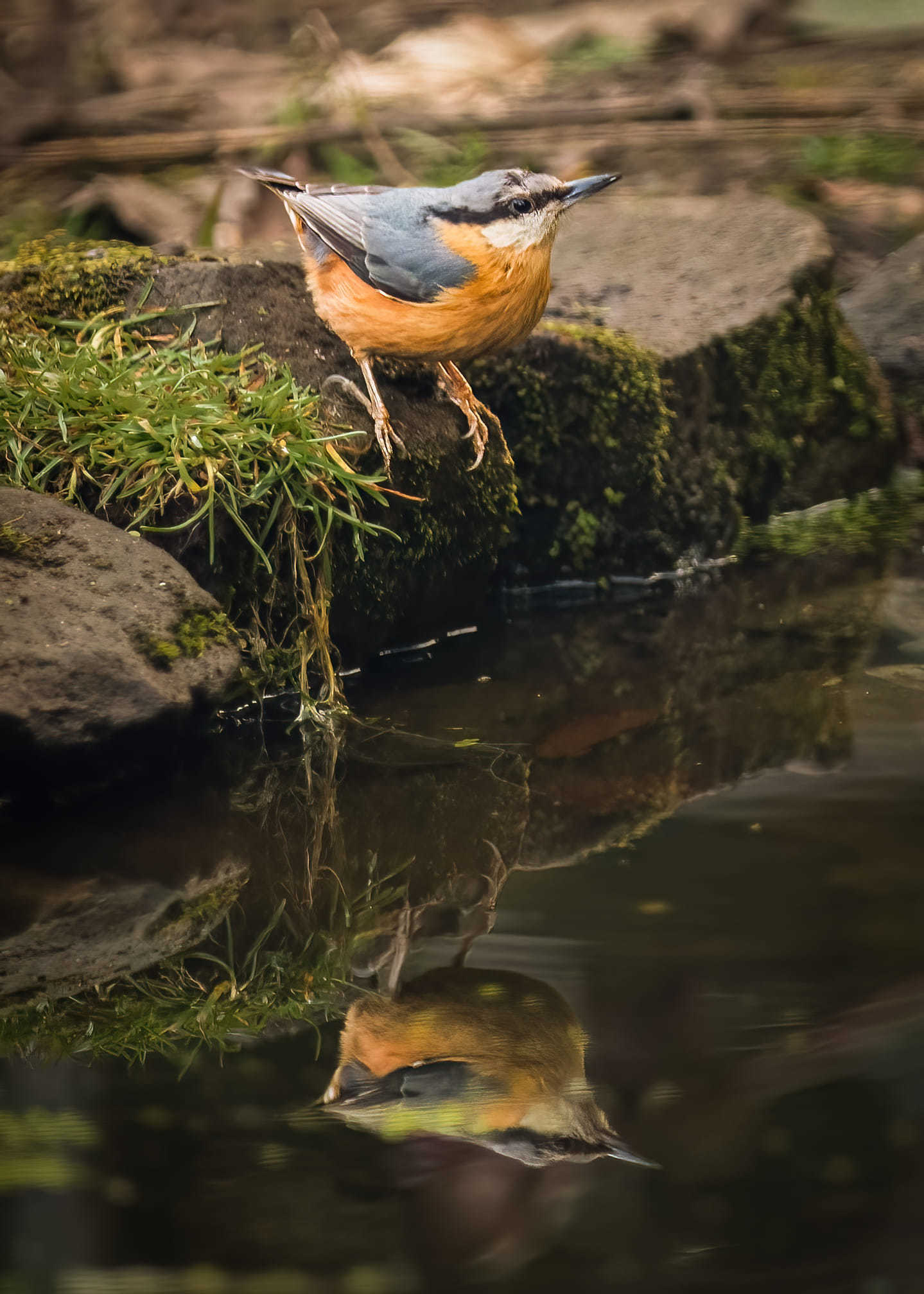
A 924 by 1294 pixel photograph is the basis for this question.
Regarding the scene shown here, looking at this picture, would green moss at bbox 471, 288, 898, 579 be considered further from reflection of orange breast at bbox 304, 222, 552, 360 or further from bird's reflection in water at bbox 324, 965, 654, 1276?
bird's reflection in water at bbox 324, 965, 654, 1276

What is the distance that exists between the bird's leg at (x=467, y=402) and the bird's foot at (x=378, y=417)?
24 cm

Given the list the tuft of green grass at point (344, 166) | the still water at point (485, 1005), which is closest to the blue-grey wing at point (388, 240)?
the still water at point (485, 1005)

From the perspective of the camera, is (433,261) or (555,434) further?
(555,434)

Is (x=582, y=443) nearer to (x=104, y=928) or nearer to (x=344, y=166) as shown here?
(x=104, y=928)

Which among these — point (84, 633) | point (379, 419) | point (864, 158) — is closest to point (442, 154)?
point (864, 158)

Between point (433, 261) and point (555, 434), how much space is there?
3.15 feet

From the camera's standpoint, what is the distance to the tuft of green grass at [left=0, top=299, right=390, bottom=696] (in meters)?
2.51

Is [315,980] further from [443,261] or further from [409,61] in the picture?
[409,61]

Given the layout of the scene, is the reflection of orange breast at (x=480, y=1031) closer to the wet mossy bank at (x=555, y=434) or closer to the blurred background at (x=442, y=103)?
the wet mossy bank at (x=555, y=434)

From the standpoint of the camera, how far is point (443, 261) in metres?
2.60

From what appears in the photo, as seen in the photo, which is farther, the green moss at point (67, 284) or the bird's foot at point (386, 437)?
the green moss at point (67, 284)

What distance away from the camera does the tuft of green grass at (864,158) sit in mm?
6801

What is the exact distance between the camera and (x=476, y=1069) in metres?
1.50

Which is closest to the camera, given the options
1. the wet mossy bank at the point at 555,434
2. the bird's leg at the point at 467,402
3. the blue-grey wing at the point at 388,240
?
the blue-grey wing at the point at 388,240
